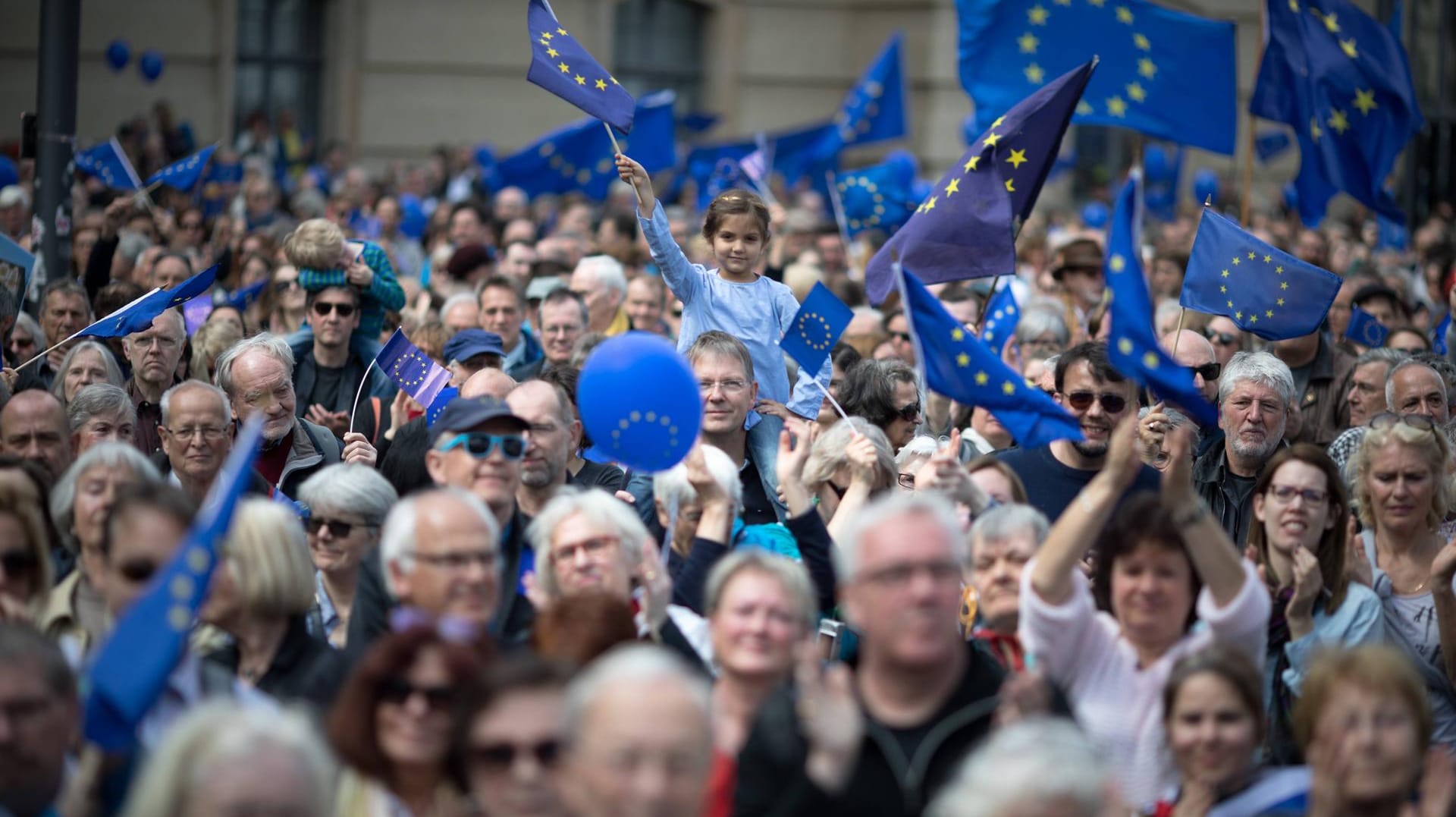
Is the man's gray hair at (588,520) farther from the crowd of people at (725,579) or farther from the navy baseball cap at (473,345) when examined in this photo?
the navy baseball cap at (473,345)

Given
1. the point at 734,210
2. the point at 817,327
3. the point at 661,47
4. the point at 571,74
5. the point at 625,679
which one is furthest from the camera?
the point at 661,47

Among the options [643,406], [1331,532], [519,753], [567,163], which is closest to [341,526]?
[643,406]

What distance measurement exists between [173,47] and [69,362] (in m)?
16.2

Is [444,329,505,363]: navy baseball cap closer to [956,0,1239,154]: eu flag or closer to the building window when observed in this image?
[956,0,1239,154]: eu flag

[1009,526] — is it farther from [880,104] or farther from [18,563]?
[880,104]

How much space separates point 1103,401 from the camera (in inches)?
262

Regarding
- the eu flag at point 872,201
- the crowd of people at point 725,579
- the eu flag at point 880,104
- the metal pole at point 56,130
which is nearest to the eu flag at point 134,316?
the crowd of people at point 725,579

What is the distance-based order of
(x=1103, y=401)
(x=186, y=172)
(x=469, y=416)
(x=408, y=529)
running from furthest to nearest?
(x=186, y=172), (x=1103, y=401), (x=469, y=416), (x=408, y=529)

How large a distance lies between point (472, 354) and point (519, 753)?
4640 mm

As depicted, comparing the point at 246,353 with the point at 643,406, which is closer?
the point at 643,406

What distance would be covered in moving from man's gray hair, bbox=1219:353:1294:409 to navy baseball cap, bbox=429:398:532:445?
115 inches

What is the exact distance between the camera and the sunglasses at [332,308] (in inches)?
353

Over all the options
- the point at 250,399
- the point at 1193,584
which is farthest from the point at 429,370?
the point at 1193,584

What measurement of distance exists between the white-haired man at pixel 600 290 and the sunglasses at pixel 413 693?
640 cm
